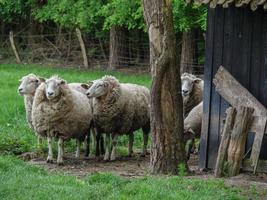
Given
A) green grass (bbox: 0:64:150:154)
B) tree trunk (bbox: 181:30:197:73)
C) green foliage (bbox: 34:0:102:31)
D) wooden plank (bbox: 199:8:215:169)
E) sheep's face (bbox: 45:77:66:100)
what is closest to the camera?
wooden plank (bbox: 199:8:215:169)

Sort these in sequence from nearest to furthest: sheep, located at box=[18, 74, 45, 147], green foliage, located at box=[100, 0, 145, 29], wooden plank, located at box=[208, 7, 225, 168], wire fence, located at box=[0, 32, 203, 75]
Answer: wooden plank, located at box=[208, 7, 225, 168] → sheep, located at box=[18, 74, 45, 147] → green foliage, located at box=[100, 0, 145, 29] → wire fence, located at box=[0, 32, 203, 75]

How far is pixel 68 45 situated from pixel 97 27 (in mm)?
1695

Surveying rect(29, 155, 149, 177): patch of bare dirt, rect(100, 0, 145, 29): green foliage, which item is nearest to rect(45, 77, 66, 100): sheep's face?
rect(29, 155, 149, 177): patch of bare dirt

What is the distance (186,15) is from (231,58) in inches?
507

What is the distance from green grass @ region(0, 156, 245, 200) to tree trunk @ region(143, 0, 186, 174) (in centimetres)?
96

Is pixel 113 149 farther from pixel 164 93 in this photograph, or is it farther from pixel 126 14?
pixel 126 14

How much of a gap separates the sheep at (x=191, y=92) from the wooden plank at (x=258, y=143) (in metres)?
3.38

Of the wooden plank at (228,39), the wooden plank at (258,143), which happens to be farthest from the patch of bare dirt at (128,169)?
the wooden plank at (228,39)

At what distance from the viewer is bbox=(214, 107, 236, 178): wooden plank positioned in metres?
11.1

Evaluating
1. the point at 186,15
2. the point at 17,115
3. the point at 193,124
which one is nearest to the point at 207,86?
the point at 193,124

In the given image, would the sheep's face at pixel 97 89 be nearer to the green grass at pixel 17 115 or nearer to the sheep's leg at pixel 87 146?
the sheep's leg at pixel 87 146

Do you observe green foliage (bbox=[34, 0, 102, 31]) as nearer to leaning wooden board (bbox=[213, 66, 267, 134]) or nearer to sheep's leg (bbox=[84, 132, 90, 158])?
sheep's leg (bbox=[84, 132, 90, 158])

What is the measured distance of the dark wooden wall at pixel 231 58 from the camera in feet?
38.5

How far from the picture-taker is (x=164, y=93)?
11.4 metres
